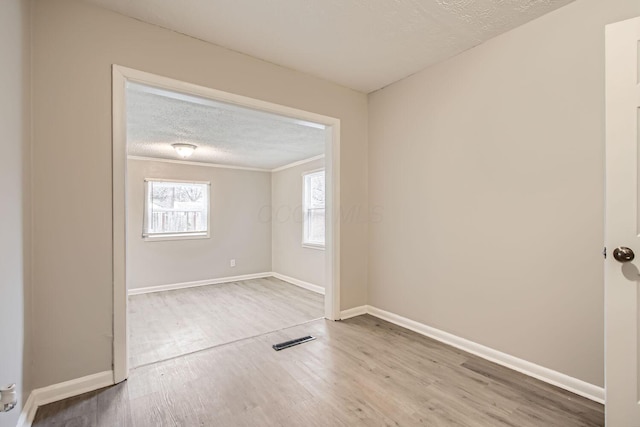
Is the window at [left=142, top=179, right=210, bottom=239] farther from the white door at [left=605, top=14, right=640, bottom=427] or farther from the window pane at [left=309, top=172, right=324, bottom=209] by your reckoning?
the white door at [left=605, top=14, right=640, bottom=427]

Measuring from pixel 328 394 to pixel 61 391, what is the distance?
5.39 feet

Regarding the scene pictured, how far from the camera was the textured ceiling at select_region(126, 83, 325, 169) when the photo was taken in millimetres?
2773

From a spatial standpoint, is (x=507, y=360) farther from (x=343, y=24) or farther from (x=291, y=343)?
(x=343, y=24)

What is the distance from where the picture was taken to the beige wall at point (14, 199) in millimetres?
1279

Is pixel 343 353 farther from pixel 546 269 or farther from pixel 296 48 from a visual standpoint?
pixel 296 48

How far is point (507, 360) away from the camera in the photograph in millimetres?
2170

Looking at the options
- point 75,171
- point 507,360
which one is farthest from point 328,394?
point 75,171

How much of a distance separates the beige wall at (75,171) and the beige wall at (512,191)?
2307 mm

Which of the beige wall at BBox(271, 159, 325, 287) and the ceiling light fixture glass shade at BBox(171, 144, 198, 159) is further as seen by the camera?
the beige wall at BBox(271, 159, 325, 287)

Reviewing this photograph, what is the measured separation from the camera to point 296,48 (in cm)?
242

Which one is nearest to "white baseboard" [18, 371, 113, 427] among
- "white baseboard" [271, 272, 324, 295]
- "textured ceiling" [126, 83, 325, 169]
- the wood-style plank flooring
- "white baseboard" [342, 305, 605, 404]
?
the wood-style plank flooring

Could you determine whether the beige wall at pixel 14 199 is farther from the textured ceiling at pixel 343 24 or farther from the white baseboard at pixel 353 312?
the white baseboard at pixel 353 312

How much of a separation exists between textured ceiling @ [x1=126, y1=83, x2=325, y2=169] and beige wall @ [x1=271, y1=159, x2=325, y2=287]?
480mm

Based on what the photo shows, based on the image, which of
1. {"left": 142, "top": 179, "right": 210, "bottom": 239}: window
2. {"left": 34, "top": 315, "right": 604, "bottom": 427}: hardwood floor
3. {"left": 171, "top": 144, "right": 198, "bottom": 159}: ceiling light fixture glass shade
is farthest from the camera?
{"left": 142, "top": 179, "right": 210, "bottom": 239}: window
